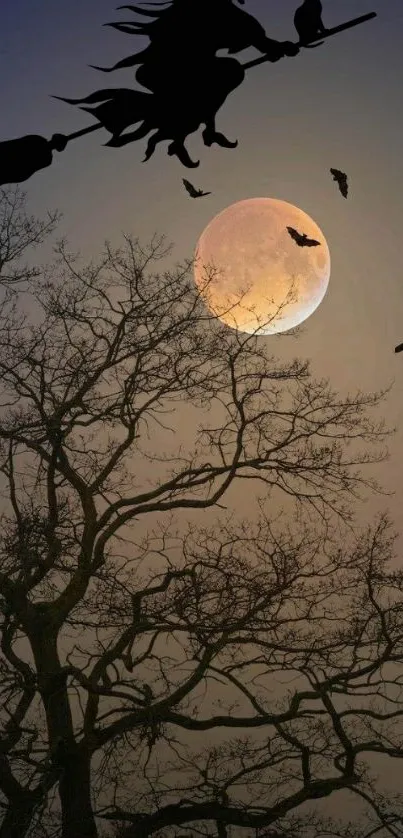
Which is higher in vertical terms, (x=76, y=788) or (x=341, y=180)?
(x=76, y=788)

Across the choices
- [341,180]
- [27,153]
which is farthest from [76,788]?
[27,153]

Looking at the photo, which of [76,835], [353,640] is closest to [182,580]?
[353,640]

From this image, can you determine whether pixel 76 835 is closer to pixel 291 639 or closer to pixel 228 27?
A: pixel 291 639

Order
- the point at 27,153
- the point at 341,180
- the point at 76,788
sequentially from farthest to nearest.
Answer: the point at 76,788
the point at 341,180
the point at 27,153

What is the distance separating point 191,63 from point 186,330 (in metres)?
10.3

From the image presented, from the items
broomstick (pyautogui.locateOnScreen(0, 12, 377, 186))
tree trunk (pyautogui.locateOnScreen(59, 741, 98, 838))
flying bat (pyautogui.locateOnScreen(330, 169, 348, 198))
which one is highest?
tree trunk (pyautogui.locateOnScreen(59, 741, 98, 838))

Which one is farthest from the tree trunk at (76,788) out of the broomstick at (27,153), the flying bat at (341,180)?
the broomstick at (27,153)

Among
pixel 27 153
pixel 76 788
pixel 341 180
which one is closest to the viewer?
pixel 27 153

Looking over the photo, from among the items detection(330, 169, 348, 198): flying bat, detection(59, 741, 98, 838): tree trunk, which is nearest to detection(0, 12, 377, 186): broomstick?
detection(330, 169, 348, 198): flying bat

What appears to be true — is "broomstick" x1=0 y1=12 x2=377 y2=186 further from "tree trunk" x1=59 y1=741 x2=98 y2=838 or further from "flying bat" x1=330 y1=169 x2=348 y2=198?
"tree trunk" x1=59 y1=741 x2=98 y2=838

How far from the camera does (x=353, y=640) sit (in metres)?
10.5

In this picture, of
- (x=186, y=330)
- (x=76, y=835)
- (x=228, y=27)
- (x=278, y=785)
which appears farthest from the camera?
(x=186, y=330)

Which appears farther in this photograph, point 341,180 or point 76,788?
point 76,788

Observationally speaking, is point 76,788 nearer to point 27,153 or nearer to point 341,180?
point 341,180
